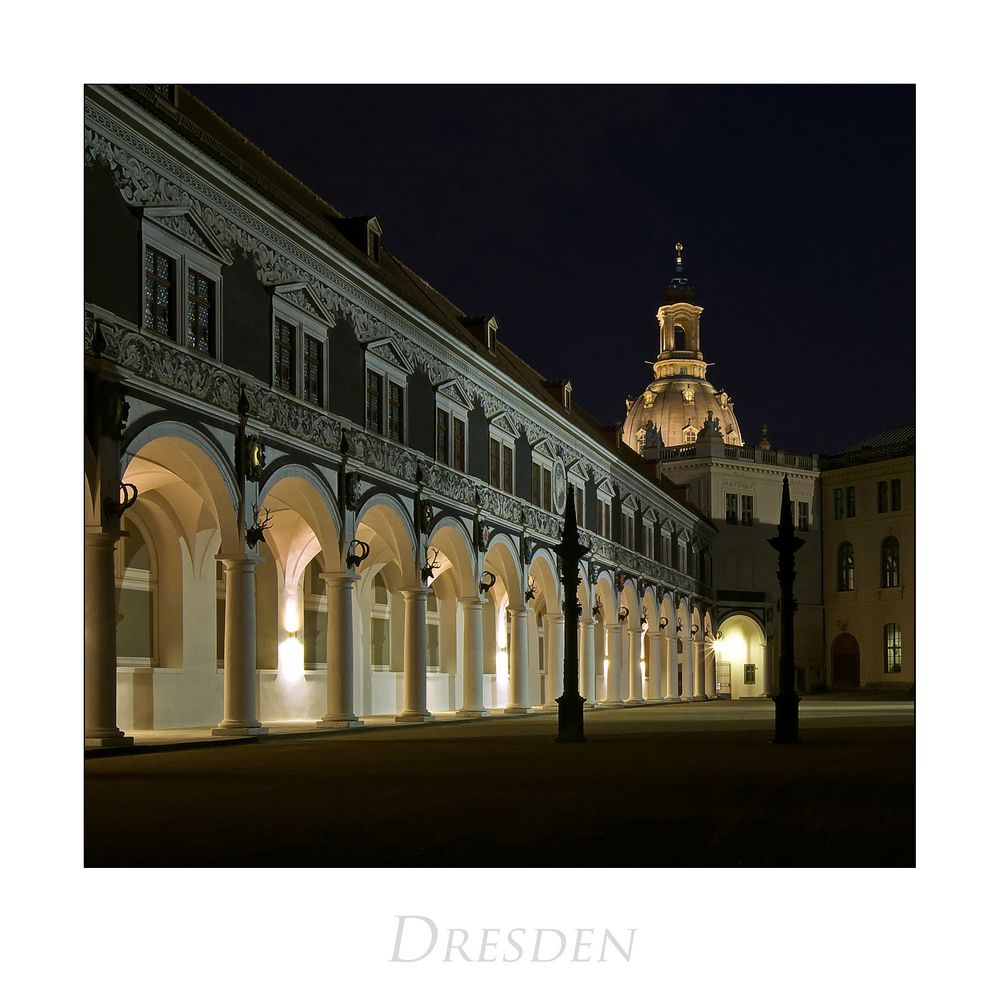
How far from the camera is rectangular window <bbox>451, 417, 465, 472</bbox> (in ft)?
114

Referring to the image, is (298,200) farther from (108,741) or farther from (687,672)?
(687,672)

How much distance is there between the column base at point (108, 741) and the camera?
18.9 metres

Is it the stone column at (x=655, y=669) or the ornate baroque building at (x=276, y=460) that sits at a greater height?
the ornate baroque building at (x=276, y=460)

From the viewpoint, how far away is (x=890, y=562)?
238ft

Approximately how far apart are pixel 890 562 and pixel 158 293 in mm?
57363

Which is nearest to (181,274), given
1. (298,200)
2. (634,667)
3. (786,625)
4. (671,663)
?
(298,200)

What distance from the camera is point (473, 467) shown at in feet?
118

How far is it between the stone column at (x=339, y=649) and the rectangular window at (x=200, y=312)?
19.7ft

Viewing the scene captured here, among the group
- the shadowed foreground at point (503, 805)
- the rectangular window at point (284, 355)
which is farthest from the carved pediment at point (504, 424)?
the shadowed foreground at point (503, 805)

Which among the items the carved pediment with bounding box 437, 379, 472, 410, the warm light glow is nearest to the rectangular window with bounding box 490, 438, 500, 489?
the carved pediment with bounding box 437, 379, 472, 410

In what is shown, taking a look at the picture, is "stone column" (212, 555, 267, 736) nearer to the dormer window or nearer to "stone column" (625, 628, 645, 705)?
the dormer window

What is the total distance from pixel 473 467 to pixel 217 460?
1361 centimetres

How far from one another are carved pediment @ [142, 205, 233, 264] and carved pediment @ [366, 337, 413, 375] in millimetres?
6242

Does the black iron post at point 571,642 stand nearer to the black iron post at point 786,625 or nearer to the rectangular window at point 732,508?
the black iron post at point 786,625
